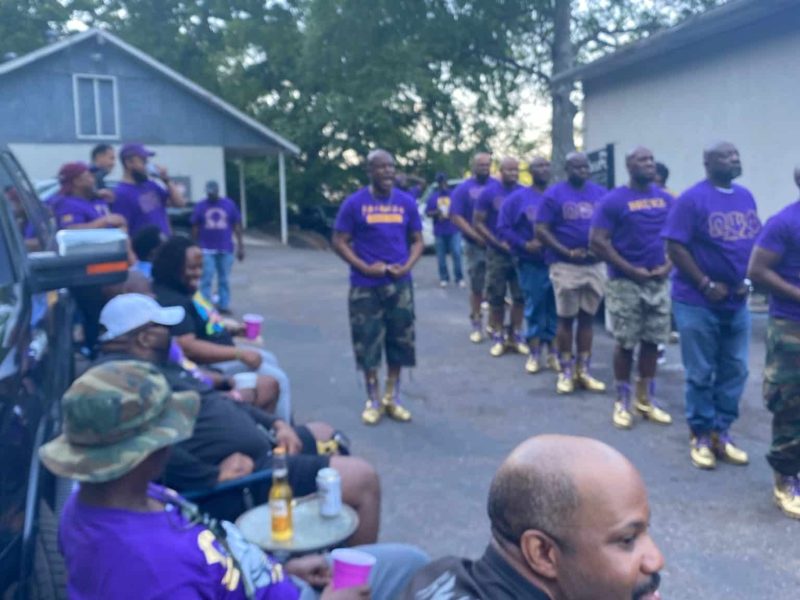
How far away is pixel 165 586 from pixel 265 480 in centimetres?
138

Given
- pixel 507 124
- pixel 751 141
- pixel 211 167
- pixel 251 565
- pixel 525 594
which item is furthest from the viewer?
pixel 507 124

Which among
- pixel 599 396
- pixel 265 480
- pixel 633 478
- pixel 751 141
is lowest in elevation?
pixel 599 396

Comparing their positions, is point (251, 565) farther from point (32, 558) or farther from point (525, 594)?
point (525, 594)

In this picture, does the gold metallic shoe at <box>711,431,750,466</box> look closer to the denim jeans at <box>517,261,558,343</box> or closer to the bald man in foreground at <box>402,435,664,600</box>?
the denim jeans at <box>517,261,558,343</box>

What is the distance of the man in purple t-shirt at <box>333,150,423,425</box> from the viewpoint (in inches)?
258

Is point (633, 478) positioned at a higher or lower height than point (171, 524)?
higher

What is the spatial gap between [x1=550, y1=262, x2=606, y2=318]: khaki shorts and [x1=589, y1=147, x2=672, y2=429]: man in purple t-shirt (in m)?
0.83

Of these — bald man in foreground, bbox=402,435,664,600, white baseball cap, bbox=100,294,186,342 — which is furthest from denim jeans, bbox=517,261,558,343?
bald man in foreground, bbox=402,435,664,600

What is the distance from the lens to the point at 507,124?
3027cm

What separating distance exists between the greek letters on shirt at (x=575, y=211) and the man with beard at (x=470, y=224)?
2.38 m

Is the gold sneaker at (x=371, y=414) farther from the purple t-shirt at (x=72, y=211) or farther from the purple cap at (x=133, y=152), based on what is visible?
the purple cap at (x=133, y=152)

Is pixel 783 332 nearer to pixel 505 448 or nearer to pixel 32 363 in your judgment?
pixel 505 448

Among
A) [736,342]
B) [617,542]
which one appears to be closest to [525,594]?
[617,542]

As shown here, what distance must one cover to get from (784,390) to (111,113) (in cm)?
2283
